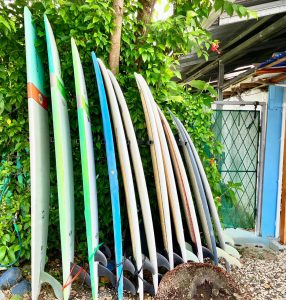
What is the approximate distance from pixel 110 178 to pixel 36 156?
1.59ft

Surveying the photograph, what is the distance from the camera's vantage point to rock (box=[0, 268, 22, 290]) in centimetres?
214

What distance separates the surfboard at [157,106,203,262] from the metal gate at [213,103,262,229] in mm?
1276

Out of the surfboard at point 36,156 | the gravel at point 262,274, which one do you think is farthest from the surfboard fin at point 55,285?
the gravel at point 262,274

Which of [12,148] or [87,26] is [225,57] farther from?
[12,148]

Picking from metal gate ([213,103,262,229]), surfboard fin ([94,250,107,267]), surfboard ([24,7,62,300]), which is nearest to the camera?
surfboard ([24,7,62,300])

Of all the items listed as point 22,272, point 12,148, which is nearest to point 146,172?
point 12,148

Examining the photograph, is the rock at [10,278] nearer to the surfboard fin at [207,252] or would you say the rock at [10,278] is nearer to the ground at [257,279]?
the ground at [257,279]

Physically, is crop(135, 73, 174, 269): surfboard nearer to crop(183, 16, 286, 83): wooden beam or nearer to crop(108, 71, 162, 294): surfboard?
crop(108, 71, 162, 294): surfboard

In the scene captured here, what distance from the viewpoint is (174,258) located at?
6.95 ft

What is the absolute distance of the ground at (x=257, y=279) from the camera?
2.11 m

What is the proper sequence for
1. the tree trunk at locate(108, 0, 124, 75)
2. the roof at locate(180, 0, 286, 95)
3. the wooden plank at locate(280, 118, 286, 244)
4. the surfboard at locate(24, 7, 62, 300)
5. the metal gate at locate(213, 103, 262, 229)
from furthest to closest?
the metal gate at locate(213, 103, 262, 229)
the wooden plank at locate(280, 118, 286, 244)
the roof at locate(180, 0, 286, 95)
the tree trunk at locate(108, 0, 124, 75)
the surfboard at locate(24, 7, 62, 300)

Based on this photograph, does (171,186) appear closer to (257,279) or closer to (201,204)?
(201,204)

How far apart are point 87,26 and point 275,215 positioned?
2.83m

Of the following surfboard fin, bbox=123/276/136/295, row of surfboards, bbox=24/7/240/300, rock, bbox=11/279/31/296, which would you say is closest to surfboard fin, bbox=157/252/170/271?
row of surfboards, bbox=24/7/240/300
